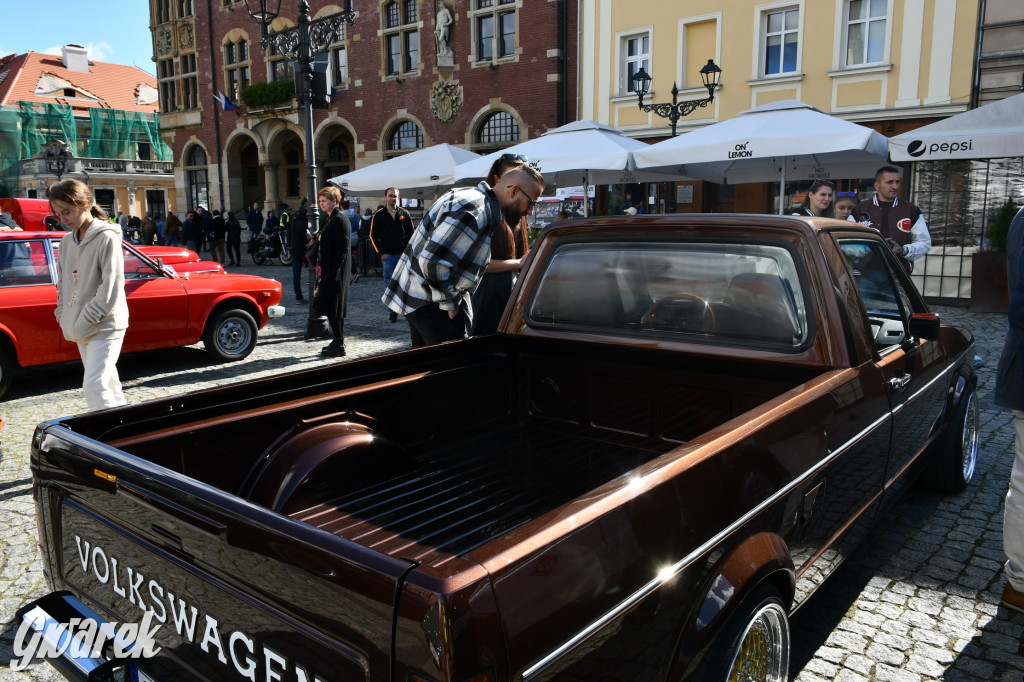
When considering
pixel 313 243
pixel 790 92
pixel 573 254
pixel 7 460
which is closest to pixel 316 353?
pixel 313 243

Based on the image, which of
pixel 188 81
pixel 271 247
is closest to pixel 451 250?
pixel 271 247

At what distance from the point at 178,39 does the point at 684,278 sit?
37748 millimetres

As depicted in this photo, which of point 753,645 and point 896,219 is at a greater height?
point 896,219

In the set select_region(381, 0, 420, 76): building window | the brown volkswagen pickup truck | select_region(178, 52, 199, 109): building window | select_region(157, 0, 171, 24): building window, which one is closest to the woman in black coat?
the brown volkswagen pickup truck

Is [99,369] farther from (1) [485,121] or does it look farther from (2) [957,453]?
(1) [485,121]

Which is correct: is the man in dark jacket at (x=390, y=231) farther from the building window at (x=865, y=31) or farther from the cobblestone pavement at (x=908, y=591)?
the building window at (x=865, y=31)

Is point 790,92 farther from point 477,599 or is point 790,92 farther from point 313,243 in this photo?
point 477,599

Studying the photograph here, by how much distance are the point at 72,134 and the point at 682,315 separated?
205 feet

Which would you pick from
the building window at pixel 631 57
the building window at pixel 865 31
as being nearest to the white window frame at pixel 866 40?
the building window at pixel 865 31

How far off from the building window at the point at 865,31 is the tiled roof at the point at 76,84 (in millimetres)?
61087

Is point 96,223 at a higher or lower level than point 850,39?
lower

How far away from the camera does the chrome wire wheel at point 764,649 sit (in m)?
2.03

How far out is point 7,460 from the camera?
5180 millimetres

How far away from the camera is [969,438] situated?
443cm
